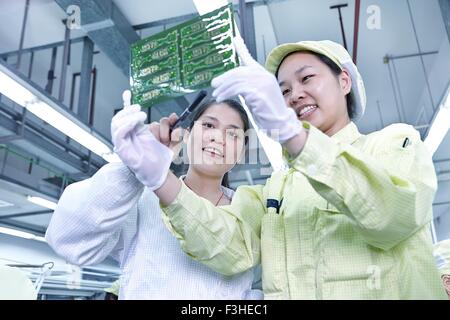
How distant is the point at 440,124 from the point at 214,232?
10.4 feet

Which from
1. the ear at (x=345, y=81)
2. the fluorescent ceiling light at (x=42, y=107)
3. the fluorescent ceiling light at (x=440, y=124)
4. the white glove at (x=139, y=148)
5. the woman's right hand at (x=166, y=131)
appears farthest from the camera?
the fluorescent ceiling light at (x=440, y=124)

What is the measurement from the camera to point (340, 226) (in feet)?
2.95

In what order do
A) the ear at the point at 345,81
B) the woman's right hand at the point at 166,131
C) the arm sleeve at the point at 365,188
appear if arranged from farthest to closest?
1. the ear at the point at 345,81
2. the woman's right hand at the point at 166,131
3. the arm sleeve at the point at 365,188

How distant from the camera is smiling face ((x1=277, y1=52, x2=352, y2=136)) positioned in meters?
1.01

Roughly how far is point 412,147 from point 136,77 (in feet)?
2.54

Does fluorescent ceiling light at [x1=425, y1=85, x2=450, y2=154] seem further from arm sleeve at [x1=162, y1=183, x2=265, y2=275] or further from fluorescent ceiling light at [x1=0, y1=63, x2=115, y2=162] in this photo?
fluorescent ceiling light at [x1=0, y1=63, x2=115, y2=162]

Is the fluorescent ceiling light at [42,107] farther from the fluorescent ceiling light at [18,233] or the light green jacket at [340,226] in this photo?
the fluorescent ceiling light at [18,233]

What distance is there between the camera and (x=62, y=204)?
984mm

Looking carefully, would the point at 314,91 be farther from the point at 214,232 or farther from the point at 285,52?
the point at 214,232

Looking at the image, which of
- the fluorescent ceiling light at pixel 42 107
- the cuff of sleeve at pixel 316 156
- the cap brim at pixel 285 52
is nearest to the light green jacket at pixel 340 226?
the cuff of sleeve at pixel 316 156

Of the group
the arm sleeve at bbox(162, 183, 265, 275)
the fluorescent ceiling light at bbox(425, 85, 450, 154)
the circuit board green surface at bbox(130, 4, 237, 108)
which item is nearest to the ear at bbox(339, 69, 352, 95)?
the circuit board green surface at bbox(130, 4, 237, 108)

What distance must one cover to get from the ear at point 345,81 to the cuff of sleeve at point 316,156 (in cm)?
42

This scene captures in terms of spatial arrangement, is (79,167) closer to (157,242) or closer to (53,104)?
(53,104)

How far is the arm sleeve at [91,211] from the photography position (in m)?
0.95
